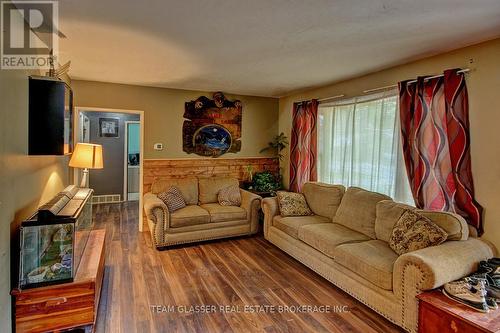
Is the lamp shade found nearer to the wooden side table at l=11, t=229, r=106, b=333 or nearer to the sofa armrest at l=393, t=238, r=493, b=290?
the wooden side table at l=11, t=229, r=106, b=333

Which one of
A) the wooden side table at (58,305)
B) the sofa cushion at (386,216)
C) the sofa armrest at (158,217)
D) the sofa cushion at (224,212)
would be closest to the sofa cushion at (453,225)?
the sofa cushion at (386,216)

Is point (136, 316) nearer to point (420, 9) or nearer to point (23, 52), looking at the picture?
point (23, 52)

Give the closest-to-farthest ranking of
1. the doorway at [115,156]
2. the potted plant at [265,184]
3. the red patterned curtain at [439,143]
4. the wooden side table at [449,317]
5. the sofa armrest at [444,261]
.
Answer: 1. the wooden side table at [449,317]
2. the sofa armrest at [444,261]
3. the red patterned curtain at [439,143]
4. the potted plant at [265,184]
5. the doorway at [115,156]

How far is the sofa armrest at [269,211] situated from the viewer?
4.14 meters

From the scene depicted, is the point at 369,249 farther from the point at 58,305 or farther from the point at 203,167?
the point at 203,167

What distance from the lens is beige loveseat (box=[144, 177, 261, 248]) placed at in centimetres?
389

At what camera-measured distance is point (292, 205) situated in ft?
13.2

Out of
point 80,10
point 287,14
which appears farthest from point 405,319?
point 80,10

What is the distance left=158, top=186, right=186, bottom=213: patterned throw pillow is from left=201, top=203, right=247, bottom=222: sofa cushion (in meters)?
0.37

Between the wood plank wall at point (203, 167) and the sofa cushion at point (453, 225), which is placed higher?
the wood plank wall at point (203, 167)

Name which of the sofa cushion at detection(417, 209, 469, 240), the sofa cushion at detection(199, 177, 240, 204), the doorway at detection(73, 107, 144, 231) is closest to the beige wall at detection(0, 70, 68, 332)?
the sofa cushion at detection(199, 177, 240, 204)

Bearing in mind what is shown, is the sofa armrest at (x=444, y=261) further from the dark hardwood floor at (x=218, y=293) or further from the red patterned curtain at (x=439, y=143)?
the dark hardwood floor at (x=218, y=293)

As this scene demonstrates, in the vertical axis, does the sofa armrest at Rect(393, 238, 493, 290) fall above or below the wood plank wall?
below

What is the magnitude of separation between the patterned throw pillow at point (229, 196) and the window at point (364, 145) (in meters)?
1.38
